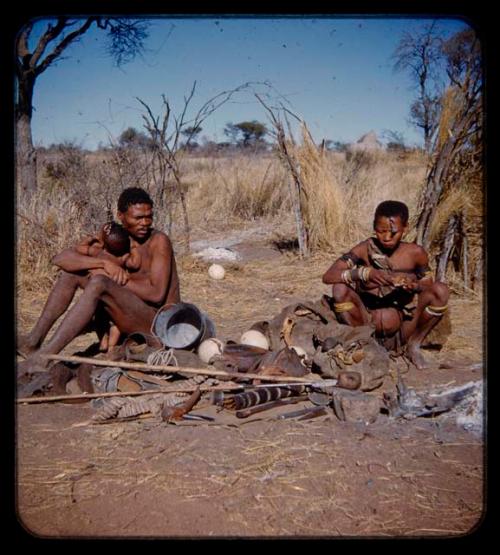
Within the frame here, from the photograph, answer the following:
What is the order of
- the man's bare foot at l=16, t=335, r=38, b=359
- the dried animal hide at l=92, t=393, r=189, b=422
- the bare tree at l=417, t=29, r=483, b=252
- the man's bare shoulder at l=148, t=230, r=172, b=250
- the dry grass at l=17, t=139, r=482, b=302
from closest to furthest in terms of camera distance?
the dried animal hide at l=92, t=393, r=189, b=422
the man's bare foot at l=16, t=335, r=38, b=359
the man's bare shoulder at l=148, t=230, r=172, b=250
the bare tree at l=417, t=29, r=483, b=252
the dry grass at l=17, t=139, r=482, b=302

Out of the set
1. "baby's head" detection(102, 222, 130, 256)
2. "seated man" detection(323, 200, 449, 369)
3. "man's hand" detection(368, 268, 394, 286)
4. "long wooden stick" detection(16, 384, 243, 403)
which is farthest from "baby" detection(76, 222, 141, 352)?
"man's hand" detection(368, 268, 394, 286)

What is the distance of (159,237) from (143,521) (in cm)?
234

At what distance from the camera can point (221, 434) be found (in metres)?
3.32

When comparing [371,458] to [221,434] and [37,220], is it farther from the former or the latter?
[37,220]

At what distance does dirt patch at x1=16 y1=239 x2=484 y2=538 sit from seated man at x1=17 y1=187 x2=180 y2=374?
2.36 ft

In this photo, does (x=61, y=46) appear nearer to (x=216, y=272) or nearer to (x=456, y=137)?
(x=216, y=272)

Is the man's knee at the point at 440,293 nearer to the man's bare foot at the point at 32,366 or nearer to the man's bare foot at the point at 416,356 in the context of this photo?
the man's bare foot at the point at 416,356

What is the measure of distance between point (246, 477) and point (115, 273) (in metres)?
1.94

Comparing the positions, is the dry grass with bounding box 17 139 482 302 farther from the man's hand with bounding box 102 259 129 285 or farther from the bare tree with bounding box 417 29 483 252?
the man's hand with bounding box 102 259 129 285

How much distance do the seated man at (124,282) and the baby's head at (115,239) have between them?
7 centimetres

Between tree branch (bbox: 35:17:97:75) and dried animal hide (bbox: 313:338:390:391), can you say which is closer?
dried animal hide (bbox: 313:338:390:391)

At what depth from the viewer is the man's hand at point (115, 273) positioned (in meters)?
4.28

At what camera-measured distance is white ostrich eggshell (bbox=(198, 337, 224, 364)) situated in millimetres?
4273

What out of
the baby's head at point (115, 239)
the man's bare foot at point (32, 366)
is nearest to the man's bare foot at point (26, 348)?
the man's bare foot at point (32, 366)
